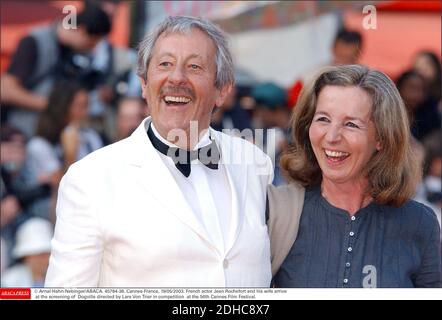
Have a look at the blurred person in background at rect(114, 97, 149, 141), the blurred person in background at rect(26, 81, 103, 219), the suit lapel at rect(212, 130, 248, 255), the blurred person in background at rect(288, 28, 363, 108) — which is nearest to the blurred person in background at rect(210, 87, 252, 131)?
the blurred person in background at rect(288, 28, 363, 108)

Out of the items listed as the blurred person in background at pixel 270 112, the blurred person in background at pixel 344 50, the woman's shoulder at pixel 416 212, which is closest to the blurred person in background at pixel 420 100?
the blurred person in background at pixel 344 50

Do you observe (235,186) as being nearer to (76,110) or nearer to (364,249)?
(364,249)

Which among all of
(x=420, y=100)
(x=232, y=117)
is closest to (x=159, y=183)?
(x=232, y=117)

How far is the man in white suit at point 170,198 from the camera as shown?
5.13 ft

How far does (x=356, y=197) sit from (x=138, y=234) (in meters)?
0.41

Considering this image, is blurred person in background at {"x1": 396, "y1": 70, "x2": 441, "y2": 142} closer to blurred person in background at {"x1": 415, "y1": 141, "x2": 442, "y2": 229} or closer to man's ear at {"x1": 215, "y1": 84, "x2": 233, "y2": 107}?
blurred person in background at {"x1": 415, "y1": 141, "x2": 442, "y2": 229}

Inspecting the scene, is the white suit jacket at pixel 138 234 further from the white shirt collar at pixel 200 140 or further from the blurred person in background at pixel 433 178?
the blurred person in background at pixel 433 178

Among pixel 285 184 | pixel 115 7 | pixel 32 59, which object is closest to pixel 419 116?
pixel 115 7

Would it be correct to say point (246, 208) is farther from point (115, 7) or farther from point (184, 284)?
point (115, 7)

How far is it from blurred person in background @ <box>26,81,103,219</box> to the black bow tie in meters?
1.17

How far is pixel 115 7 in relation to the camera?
3.19m

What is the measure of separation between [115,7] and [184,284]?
1.77 meters

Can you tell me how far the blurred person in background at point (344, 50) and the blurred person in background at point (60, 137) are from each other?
63cm
